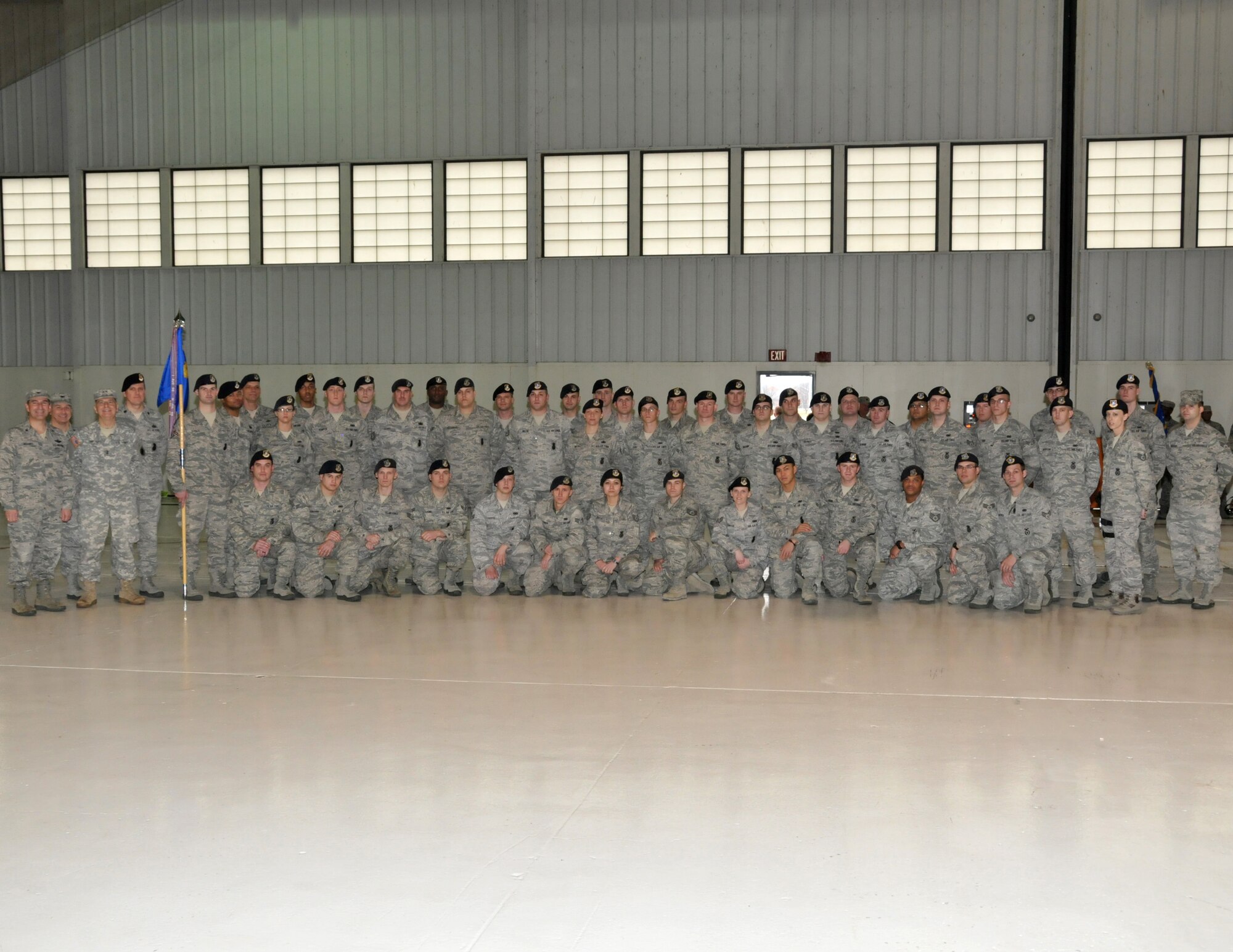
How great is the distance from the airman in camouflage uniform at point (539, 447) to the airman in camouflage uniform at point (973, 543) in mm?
3498

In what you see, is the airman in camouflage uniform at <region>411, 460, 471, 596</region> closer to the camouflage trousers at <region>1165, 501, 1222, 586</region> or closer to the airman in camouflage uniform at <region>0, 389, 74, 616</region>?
the airman in camouflage uniform at <region>0, 389, 74, 616</region>

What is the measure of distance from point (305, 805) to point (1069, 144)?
14350 mm

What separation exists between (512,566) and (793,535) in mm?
2240

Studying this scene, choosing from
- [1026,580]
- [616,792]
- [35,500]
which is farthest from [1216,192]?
[35,500]

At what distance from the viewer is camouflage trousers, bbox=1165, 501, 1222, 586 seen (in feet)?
28.6

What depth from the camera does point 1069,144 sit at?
50.5 ft

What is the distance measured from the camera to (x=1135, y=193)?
15.4 meters

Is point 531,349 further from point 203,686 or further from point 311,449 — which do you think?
point 203,686

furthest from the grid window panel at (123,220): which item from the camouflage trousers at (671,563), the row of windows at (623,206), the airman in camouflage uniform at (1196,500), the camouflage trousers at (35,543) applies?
the airman in camouflage uniform at (1196,500)

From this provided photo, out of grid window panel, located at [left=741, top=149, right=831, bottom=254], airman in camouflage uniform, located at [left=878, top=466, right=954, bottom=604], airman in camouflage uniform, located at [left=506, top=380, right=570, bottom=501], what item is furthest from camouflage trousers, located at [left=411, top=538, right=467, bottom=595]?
grid window panel, located at [left=741, top=149, right=831, bottom=254]

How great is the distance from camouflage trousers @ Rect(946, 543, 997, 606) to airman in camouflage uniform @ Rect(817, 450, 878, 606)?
0.65m

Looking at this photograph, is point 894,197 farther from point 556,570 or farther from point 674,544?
point 556,570

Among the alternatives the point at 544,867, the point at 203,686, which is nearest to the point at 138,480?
the point at 203,686

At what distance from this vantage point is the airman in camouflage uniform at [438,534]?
9.38 m
